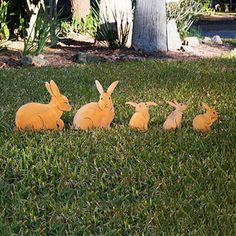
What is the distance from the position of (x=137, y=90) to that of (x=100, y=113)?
200 cm

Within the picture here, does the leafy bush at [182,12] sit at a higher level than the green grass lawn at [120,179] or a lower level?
lower

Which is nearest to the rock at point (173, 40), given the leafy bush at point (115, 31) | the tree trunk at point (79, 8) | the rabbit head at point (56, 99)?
the leafy bush at point (115, 31)

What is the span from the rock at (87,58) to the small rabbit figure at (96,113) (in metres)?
4.70

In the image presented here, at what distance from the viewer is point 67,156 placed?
3828mm

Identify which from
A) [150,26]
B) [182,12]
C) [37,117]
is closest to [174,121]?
[37,117]

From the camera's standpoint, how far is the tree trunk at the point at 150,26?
1000 centimetres

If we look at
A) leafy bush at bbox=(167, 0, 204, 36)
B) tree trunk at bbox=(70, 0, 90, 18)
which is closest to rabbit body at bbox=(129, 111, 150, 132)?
leafy bush at bbox=(167, 0, 204, 36)

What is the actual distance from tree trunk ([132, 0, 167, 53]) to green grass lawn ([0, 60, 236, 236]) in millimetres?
4788

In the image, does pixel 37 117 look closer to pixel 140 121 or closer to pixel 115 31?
pixel 140 121

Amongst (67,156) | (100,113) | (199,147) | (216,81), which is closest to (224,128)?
(199,147)

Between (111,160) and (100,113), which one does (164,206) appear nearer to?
→ (111,160)

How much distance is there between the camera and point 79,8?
44.3 feet

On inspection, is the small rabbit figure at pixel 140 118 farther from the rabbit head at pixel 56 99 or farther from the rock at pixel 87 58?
the rock at pixel 87 58

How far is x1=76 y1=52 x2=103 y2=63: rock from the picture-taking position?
29.6 ft
